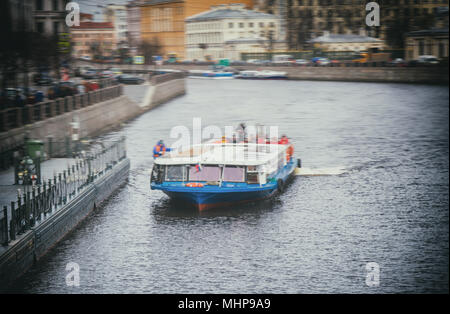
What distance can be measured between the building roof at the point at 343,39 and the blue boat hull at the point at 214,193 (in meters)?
78.3

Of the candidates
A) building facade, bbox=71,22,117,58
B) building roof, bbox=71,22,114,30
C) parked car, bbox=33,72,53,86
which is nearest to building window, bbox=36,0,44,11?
parked car, bbox=33,72,53,86

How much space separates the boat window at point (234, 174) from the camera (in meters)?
24.4

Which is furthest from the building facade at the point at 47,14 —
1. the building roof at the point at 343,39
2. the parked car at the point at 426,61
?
the building roof at the point at 343,39

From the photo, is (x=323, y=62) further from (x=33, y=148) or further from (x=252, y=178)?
(x=33, y=148)

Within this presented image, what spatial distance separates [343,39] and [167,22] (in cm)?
3919

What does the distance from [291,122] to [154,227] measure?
29345mm

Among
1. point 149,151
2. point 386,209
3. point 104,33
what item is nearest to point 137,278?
point 386,209

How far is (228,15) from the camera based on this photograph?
408ft

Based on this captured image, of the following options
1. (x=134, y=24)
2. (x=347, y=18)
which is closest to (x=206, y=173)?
(x=347, y=18)

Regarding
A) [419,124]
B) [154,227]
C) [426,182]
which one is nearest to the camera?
[154,227]

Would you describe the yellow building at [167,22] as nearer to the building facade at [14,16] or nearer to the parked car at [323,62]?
the parked car at [323,62]
